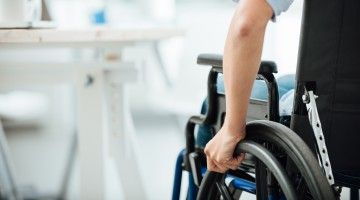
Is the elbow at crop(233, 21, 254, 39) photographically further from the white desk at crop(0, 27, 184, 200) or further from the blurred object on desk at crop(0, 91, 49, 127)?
the blurred object on desk at crop(0, 91, 49, 127)

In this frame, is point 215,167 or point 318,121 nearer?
point 318,121

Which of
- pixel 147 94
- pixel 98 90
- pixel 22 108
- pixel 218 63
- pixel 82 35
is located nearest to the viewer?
pixel 218 63

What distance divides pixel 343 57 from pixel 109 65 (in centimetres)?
100

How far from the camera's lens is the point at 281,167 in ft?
2.31

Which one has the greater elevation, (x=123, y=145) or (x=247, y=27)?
(x=247, y=27)

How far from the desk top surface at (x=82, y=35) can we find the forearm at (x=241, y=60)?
707mm

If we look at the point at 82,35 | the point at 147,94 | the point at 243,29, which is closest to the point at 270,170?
the point at 243,29


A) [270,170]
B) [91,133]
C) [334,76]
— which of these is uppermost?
[334,76]

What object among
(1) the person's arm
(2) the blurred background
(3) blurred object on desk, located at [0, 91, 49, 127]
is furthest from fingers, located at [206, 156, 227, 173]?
(3) blurred object on desk, located at [0, 91, 49, 127]

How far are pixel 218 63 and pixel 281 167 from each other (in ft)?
1.00

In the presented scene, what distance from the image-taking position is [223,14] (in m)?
2.64

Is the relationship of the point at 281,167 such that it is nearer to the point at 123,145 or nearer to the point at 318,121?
the point at 318,121

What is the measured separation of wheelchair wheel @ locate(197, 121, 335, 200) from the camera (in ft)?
2.19

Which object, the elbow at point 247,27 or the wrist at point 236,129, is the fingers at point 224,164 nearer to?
the wrist at point 236,129
